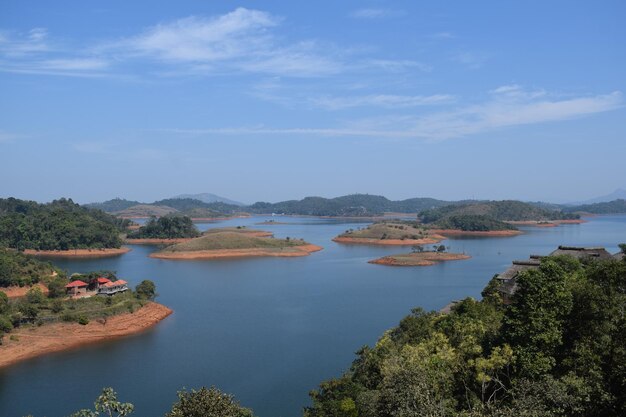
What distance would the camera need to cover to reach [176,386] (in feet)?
78.1

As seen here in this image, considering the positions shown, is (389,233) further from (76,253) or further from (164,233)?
(76,253)

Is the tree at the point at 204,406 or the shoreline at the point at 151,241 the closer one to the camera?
the tree at the point at 204,406

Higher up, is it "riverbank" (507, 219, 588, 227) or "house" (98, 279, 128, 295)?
"riverbank" (507, 219, 588, 227)

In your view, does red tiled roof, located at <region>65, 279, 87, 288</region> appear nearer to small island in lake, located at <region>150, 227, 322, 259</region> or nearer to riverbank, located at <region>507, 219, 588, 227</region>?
small island in lake, located at <region>150, 227, 322, 259</region>

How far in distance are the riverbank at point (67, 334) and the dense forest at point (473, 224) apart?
3951 inches

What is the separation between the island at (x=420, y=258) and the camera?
233 ft

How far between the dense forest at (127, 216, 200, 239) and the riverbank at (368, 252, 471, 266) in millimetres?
46369

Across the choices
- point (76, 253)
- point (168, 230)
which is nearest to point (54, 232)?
point (76, 253)

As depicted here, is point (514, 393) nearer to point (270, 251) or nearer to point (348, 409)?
point (348, 409)

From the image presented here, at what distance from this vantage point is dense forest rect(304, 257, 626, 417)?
12.1m

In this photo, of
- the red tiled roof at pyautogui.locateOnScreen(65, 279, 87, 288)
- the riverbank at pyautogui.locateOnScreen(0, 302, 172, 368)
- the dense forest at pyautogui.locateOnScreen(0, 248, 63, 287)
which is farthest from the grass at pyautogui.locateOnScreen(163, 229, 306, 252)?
the riverbank at pyautogui.locateOnScreen(0, 302, 172, 368)

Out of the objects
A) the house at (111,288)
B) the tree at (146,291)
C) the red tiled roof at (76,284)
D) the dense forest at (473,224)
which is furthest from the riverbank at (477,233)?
the red tiled roof at (76,284)

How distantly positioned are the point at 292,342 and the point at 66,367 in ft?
39.5

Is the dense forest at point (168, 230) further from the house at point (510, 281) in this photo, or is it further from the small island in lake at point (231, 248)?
the house at point (510, 281)
